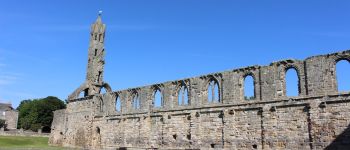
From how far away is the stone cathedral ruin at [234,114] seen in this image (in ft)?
52.1

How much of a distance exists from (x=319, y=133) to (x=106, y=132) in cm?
1781

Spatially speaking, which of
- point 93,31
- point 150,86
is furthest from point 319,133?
point 93,31

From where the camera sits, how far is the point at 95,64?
35562 mm

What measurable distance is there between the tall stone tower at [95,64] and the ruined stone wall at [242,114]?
631 centimetres

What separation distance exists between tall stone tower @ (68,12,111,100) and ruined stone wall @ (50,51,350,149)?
631 cm

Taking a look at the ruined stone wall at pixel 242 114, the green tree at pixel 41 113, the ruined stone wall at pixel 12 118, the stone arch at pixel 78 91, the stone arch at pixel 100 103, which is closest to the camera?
the ruined stone wall at pixel 242 114

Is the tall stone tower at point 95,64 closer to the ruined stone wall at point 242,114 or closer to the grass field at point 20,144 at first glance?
the grass field at point 20,144

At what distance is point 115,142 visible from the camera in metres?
27.8

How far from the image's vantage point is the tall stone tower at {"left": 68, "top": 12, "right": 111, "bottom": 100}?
34750 millimetres

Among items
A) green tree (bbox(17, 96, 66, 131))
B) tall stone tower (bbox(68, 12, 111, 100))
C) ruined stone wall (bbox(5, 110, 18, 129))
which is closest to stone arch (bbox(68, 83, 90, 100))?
tall stone tower (bbox(68, 12, 111, 100))

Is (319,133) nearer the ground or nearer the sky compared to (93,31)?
nearer the ground

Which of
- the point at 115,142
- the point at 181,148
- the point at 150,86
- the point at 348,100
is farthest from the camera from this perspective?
the point at 115,142

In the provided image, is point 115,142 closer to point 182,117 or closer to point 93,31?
point 182,117

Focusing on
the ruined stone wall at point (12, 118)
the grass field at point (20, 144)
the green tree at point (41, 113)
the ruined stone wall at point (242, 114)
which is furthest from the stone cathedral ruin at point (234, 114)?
the ruined stone wall at point (12, 118)
